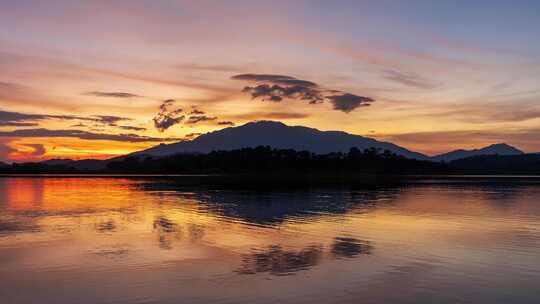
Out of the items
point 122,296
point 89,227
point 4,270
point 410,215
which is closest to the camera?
point 122,296

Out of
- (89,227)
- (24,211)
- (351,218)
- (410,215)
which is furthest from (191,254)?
(24,211)

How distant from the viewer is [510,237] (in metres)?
31.6

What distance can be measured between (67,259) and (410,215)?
29.5 m

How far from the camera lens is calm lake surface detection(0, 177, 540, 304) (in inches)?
700

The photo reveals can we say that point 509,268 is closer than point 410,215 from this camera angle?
Yes

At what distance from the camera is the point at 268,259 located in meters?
23.5

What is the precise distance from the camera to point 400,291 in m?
18.0

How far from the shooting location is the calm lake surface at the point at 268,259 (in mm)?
17781

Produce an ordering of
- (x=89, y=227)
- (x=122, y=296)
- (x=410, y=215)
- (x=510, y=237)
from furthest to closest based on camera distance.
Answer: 1. (x=410, y=215)
2. (x=89, y=227)
3. (x=510, y=237)
4. (x=122, y=296)

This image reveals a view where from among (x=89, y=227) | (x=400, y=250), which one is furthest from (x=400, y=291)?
(x=89, y=227)

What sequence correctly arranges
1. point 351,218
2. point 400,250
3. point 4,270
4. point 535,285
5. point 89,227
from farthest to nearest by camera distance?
point 351,218
point 89,227
point 400,250
point 4,270
point 535,285

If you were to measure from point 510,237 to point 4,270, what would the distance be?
2728 cm

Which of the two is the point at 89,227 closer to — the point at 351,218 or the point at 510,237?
the point at 351,218

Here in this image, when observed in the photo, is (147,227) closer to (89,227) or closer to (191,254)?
(89,227)
